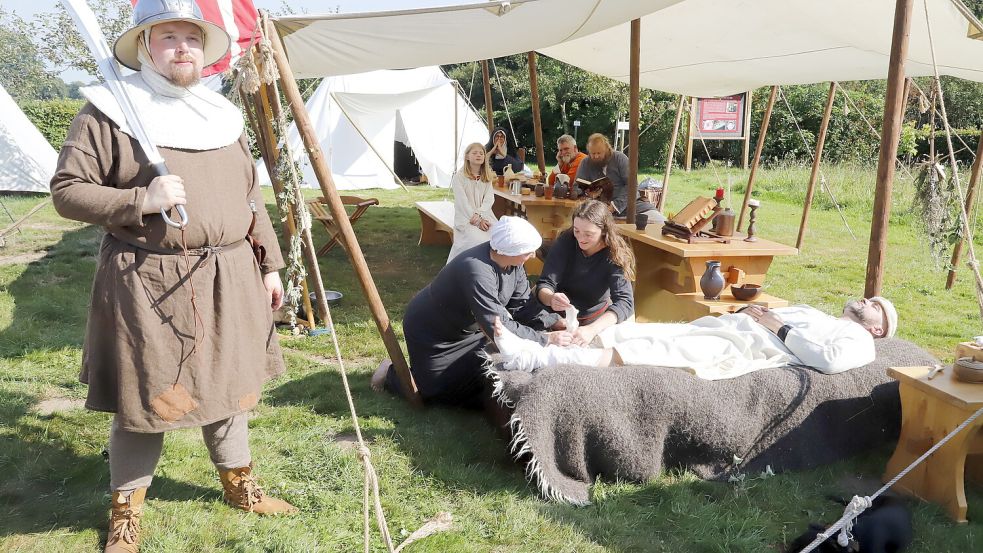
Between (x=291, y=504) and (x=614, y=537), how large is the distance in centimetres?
106

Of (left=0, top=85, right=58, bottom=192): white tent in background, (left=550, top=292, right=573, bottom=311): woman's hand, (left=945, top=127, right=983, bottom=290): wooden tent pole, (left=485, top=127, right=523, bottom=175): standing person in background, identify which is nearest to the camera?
(left=550, top=292, right=573, bottom=311): woman's hand

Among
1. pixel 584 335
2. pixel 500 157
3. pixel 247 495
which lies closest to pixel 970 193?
pixel 584 335

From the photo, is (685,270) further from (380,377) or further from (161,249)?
(161,249)

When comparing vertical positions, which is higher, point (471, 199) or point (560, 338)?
point (471, 199)

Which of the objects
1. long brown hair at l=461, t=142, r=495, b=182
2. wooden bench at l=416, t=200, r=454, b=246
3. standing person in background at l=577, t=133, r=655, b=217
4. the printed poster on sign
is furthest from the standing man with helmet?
the printed poster on sign

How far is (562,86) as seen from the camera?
19250mm

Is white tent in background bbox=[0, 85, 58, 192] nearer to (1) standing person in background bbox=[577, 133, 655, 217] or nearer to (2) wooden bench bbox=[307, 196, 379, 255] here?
(2) wooden bench bbox=[307, 196, 379, 255]

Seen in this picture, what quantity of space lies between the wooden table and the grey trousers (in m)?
2.53

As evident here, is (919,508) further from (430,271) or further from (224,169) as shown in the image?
(430,271)

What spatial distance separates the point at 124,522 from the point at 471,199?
3562 mm

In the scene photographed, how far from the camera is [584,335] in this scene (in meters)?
2.95

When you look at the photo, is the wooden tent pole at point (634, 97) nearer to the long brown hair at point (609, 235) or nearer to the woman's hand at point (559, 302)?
the long brown hair at point (609, 235)

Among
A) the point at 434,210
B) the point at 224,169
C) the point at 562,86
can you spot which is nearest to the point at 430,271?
the point at 434,210

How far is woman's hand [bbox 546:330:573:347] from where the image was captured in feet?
9.37
